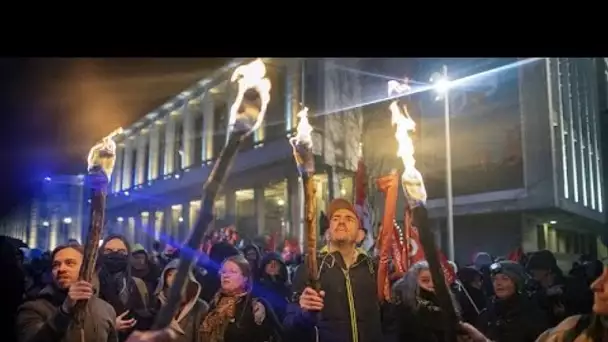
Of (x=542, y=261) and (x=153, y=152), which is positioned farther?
(x=153, y=152)

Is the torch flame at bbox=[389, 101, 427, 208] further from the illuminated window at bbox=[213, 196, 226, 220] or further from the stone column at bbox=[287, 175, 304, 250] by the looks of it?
the illuminated window at bbox=[213, 196, 226, 220]

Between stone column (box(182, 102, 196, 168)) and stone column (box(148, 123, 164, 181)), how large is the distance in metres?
0.10

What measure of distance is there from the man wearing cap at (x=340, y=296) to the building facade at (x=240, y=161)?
0.12 meters

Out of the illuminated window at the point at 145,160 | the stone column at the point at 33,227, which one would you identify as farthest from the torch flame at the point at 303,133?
the stone column at the point at 33,227

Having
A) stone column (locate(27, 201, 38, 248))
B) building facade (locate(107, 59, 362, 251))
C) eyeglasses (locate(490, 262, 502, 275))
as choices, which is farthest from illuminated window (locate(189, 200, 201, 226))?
eyeglasses (locate(490, 262, 502, 275))

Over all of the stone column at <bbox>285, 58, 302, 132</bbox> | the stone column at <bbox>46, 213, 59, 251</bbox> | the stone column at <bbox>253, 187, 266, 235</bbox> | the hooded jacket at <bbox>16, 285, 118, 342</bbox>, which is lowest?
the hooded jacket at <bbox>16, 285, 118, 342</bbox>

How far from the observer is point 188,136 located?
227 cm

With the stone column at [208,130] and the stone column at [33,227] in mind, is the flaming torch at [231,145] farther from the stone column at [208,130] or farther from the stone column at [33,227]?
the stone column at [33,227]

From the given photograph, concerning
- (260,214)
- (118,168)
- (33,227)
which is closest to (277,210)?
(260,214)

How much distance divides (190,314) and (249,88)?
33.0 inches

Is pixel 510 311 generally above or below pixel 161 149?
Answer: below

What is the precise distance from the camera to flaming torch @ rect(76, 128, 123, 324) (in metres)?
2.20

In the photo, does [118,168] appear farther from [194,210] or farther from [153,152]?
[194,210]
